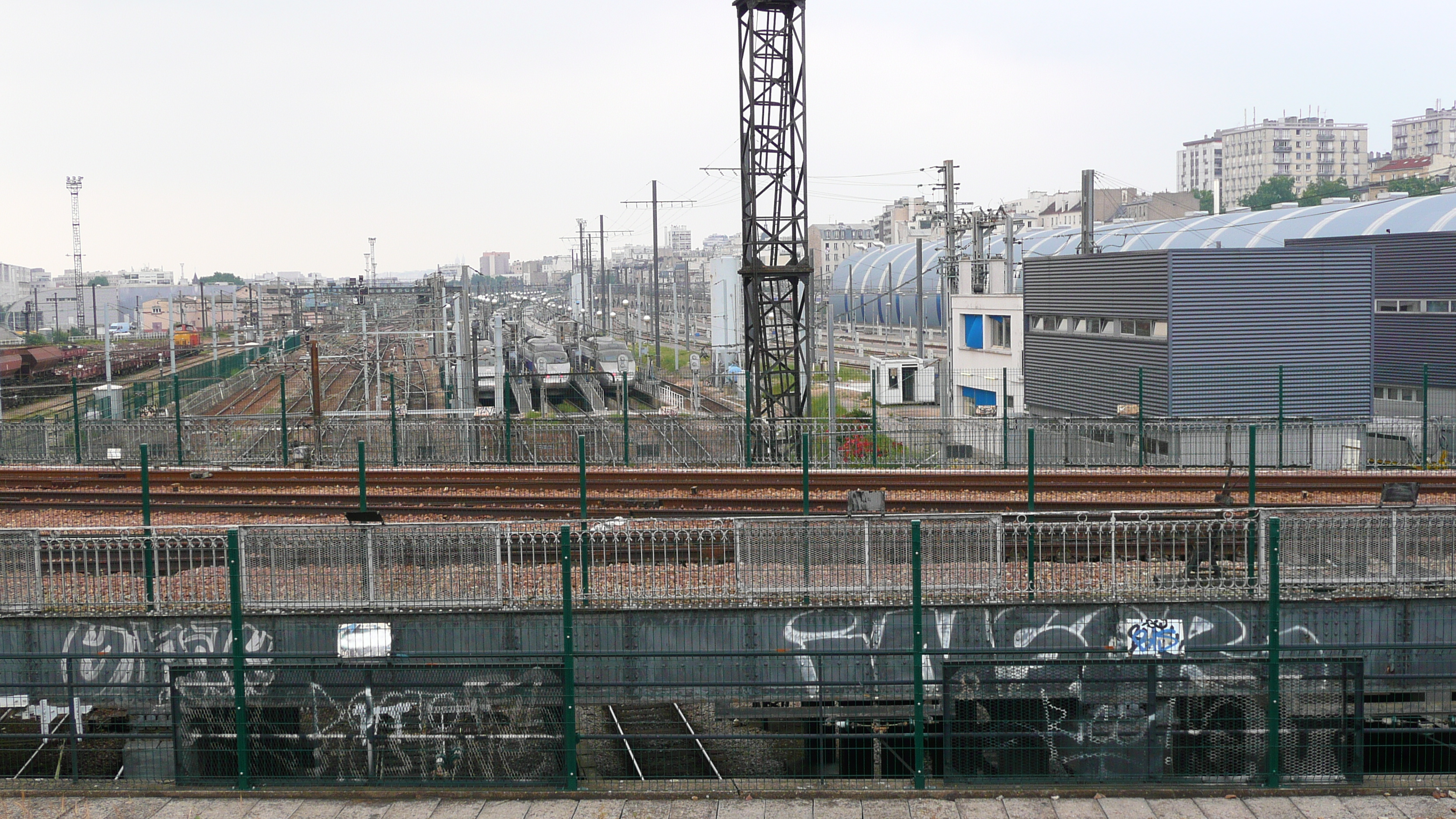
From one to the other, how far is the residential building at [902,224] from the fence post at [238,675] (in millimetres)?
95628

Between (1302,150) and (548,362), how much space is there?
151314 mm

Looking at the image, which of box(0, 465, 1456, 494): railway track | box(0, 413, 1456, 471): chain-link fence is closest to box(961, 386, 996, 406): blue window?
box(0, 413, 1456, 471): chain-link fence

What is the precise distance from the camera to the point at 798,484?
62.3 ft

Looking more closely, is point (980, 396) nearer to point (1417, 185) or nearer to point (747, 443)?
point (747, 443)

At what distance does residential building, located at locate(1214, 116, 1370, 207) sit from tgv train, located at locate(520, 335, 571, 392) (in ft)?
445

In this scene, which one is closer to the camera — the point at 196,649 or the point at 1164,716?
the point at 1164,716

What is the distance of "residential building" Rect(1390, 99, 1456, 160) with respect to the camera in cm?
18150

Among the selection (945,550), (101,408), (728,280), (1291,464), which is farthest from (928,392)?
(945,550)

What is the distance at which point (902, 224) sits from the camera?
14950 cm

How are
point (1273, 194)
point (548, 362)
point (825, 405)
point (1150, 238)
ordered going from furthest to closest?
point (1273, 194), point (548, 362), point (1150, 238), point (825, 405)

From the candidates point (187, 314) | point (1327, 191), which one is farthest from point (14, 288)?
point (1327, 191)

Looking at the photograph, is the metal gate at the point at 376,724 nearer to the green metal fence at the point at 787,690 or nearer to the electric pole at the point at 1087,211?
the green metal fence at the point at 787,690

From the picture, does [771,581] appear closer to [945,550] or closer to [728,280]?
[945,550]

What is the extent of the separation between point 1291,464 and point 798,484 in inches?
354
